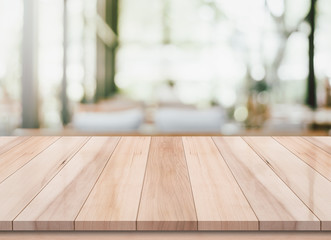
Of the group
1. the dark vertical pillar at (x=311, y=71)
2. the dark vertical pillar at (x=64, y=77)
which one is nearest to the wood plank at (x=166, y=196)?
the dark vertical pillar at (x=64, y=77)

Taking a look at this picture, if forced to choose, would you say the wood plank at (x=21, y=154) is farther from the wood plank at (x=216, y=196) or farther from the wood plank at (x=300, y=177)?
the wood plank at (x=300, y=177)

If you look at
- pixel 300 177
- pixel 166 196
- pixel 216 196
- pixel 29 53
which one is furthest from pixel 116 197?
pixel 29 53

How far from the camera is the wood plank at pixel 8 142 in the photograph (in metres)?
1.68

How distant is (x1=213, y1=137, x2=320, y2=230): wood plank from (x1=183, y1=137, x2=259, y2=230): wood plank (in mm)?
20

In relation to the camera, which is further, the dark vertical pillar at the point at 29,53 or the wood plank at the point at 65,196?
the dark vertical pillar at the point at 29,53

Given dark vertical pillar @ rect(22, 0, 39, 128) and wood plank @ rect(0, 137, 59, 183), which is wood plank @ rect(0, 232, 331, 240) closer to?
wood plank @ rect(0, 137, 59, 183)

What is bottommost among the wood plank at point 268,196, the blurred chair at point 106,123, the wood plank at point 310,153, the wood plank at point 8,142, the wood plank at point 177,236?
the wood plank at point 177,236

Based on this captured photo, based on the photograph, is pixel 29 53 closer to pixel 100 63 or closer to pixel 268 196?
pixel 268 196

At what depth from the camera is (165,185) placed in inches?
46.8

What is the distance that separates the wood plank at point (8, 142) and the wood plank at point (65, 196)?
289 millimetres

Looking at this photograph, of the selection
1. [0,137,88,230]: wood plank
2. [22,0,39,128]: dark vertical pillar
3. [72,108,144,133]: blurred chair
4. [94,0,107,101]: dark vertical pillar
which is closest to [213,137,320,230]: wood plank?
[0,137,88,230]: wood plank

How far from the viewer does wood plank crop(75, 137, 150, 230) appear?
3.14 ft

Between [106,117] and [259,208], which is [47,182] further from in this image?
[106,117]

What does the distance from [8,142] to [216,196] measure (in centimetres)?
99
